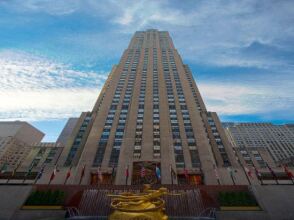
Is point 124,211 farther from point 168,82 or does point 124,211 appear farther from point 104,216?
point 168,82

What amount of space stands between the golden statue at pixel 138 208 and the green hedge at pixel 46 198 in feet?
65.2

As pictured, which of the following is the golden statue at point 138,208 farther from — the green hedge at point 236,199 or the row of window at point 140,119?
the row of window at point 140,119

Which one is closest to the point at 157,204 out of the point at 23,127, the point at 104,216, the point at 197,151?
the point at 104,216

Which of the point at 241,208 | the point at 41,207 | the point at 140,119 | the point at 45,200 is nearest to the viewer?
the point at 241,208

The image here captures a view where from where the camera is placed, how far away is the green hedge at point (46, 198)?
27750 millimetres

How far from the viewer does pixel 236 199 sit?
27.8 meters

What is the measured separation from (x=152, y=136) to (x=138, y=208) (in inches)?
1533

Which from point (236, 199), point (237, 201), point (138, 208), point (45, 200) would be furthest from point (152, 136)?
point (138, 208)

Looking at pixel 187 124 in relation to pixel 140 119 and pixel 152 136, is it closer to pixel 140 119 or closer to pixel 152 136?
pixel 152 136

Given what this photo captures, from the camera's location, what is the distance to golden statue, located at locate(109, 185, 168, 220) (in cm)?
1063

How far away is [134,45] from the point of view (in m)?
106

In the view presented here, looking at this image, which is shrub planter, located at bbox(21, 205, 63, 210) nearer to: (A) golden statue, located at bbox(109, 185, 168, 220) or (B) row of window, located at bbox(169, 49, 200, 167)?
(A) golden statue, located at bbox(109, 185, 168, 220)

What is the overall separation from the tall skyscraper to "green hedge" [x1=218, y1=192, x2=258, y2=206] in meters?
6.29

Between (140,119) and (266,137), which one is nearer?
(140,119)
